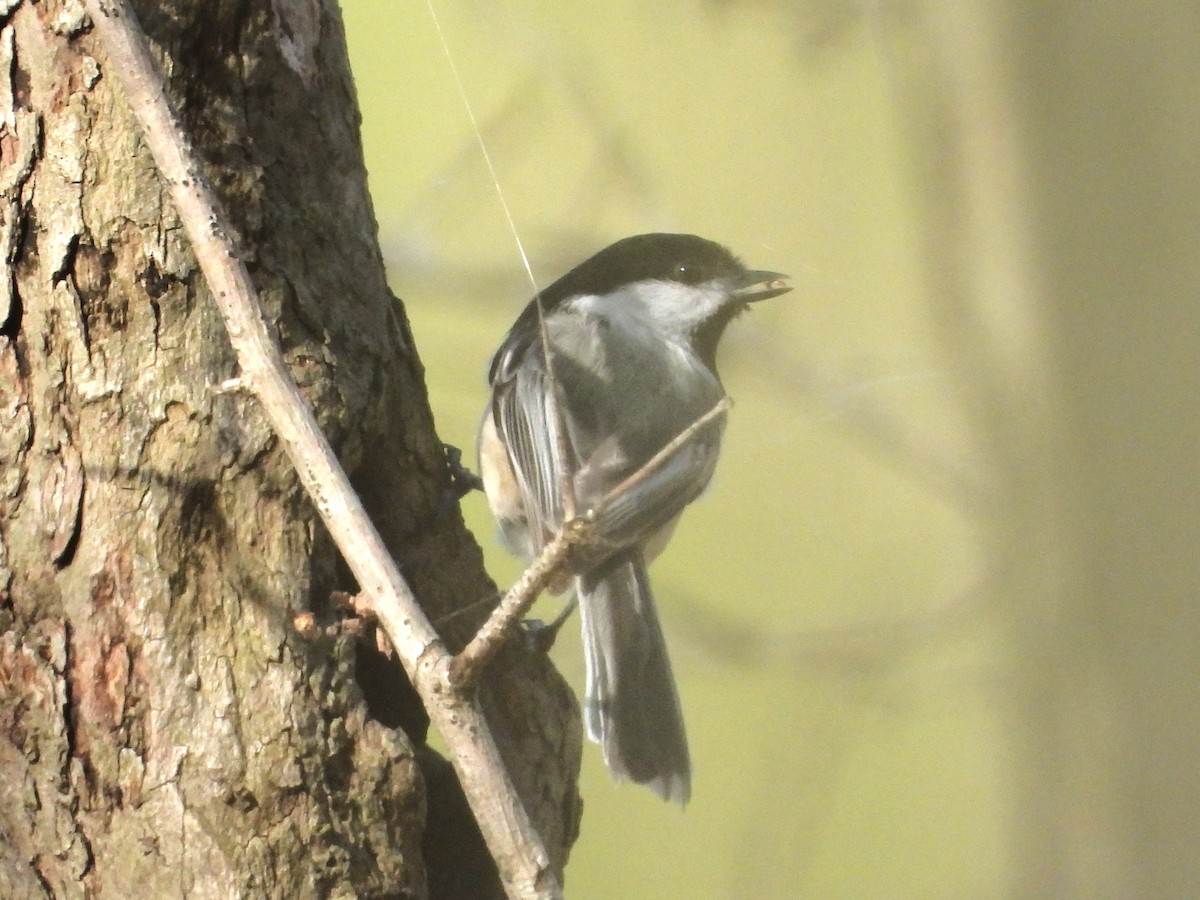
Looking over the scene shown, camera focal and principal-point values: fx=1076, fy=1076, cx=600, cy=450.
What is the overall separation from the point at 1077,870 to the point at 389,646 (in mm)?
1349

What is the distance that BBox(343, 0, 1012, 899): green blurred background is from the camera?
4.66 ft

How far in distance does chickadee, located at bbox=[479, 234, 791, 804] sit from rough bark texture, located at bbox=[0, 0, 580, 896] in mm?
253

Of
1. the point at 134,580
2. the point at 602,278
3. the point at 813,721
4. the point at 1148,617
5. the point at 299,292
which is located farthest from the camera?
the point at 813,721

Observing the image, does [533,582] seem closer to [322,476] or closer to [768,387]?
[322,476]

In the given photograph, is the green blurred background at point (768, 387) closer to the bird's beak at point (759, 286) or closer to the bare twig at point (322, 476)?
the bird's beak at point (759, 286)

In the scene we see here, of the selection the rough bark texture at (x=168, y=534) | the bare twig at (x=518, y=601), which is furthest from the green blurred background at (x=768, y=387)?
the bare twig at (x=518, y=601)

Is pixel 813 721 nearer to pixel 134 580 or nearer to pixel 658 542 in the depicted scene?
pixel 658 542

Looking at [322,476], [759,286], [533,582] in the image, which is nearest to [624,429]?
[759,286]

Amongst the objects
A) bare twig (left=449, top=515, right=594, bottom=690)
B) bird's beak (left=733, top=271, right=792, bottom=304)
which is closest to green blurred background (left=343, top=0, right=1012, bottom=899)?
bird's beak (left=733, top=271, right=792, bottom=304)

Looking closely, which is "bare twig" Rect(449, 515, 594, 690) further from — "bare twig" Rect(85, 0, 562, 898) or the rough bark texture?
the rough bark texture

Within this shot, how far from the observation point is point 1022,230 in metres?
1.84

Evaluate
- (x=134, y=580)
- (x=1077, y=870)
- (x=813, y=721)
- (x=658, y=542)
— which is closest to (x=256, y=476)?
(x=134, y=580)

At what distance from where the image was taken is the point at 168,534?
2.92 feet

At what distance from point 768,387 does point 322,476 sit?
0.75m
